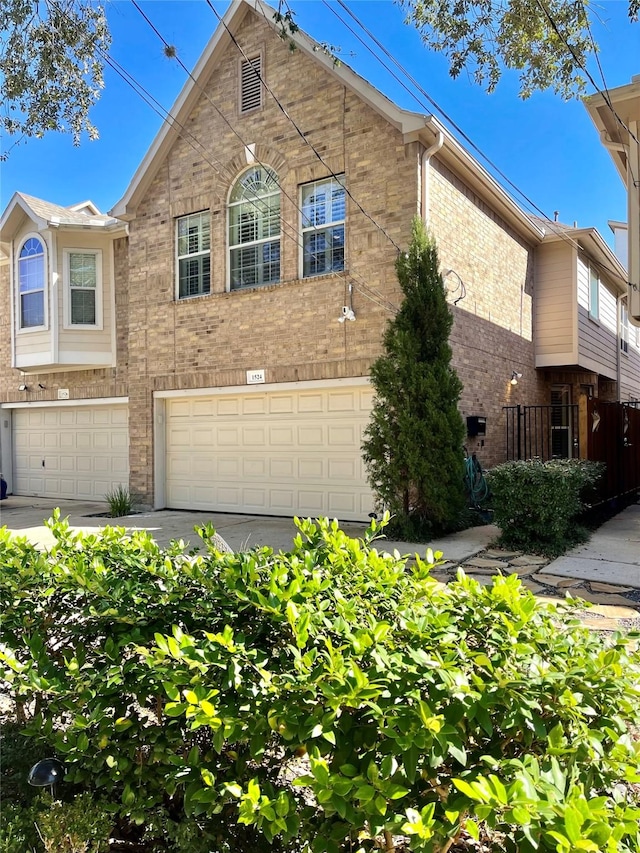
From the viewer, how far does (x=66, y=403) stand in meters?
14.0

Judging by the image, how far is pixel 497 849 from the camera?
5.06 feet

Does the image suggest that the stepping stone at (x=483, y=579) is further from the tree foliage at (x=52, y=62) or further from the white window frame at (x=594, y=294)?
the white window frame at (x=594, y=294)

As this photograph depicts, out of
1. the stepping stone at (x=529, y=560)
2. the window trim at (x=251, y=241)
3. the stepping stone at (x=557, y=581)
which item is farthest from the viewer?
the window trim at (x=251, y=241)

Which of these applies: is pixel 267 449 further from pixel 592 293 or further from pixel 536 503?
pixel 592 293

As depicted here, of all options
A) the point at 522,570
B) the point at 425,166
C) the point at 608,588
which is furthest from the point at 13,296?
the point at 608,588

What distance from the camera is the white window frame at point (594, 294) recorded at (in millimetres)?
14172

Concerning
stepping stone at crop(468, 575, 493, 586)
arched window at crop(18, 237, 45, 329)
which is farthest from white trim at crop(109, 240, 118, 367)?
stepping stone at crop(468, 575, 493, 586)

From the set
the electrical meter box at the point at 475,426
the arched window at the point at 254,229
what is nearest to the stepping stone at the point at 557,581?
the electrical meter box at the point at 475,426

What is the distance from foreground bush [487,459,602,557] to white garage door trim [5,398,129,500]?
8.78 m

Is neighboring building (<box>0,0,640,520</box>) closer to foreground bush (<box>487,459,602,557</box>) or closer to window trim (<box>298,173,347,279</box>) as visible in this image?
window trim (<box>298,173,347,279</box>)

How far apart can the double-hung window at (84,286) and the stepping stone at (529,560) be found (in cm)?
1026

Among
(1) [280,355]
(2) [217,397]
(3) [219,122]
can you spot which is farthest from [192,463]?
(3) [219,122]

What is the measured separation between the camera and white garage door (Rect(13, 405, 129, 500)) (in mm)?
13453

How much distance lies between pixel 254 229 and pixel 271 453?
164 inches
